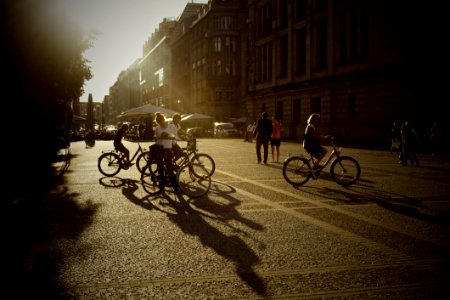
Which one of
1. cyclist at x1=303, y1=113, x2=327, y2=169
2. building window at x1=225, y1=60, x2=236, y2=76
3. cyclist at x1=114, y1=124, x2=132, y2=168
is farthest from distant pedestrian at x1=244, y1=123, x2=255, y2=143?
building window at x1=225, y1=60, x2=236, y2=76

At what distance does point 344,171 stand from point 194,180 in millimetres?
3606

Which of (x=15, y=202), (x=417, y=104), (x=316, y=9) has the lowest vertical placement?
(x=15, y=202)

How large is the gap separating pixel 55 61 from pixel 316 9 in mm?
28357

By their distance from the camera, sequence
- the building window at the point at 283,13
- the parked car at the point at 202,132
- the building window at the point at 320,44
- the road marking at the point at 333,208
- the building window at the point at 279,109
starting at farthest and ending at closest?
the parked car at the point at 202,132 → the building window at the point at 283,13 → the building window at the point at 279,109 → the building window at the point at 320,44 → the road marking at the point at 333,208

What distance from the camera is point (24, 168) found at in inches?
681

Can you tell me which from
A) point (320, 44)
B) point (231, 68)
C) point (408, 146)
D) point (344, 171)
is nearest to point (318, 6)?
point (320, 44)

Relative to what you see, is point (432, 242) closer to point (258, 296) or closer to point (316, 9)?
point (258, 296)

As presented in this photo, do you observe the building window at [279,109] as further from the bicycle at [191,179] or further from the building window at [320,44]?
the bicycle at [191,179]

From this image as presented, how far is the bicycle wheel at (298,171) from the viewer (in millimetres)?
11484

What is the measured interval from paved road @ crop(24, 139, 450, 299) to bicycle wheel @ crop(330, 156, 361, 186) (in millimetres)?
478

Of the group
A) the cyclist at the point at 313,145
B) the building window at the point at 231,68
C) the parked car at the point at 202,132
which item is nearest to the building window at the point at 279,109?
the parked car at the point at 202,132

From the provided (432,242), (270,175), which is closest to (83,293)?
(432,242)

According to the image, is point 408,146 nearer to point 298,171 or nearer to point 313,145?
point 313,145

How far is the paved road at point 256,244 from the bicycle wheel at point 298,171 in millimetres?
535
